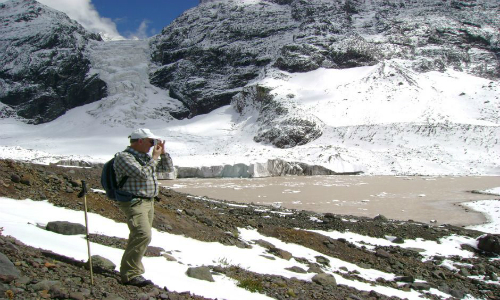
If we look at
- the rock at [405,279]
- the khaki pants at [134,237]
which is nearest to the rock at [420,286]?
the rock at [405,279]

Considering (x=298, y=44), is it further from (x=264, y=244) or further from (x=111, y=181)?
(x=111, y=181)

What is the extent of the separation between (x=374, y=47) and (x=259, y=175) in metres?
41.1

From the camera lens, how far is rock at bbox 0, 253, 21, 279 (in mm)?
3652

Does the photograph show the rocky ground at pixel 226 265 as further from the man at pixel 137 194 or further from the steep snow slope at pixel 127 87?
the steep snow slope at pixel 127 87

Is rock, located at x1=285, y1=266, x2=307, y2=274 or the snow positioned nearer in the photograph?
the snow

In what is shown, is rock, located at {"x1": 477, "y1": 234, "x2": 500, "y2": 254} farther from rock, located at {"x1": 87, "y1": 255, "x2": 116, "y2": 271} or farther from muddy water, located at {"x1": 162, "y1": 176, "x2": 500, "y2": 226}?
rock, located at {"x1": 87, "y1": 255, "x2": 116, "y2": 271}

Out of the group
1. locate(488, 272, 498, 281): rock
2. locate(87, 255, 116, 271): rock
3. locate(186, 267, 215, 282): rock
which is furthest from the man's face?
locate(488, 272, 498, 281): rock

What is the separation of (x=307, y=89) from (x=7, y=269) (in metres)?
57.2

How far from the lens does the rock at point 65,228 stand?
6.30 metres

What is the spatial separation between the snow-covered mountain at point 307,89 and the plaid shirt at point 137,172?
1220 inches

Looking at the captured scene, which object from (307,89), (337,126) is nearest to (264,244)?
(337,126)

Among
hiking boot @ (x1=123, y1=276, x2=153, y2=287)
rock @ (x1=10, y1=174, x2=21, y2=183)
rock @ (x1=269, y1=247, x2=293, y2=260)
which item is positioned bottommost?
rock @ (x1=269, y1=247, x2=293, y2=260)

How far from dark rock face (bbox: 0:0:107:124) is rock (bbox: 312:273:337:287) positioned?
7238cm

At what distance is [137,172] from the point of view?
14.0 ft
